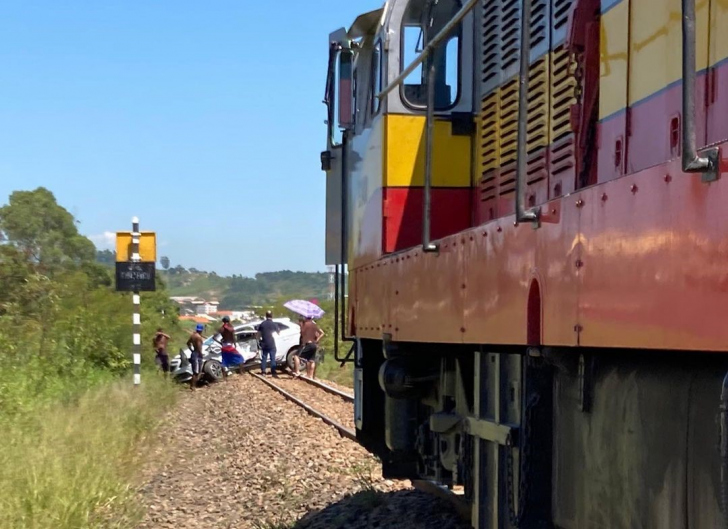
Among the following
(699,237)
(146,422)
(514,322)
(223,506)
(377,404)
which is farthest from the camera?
(146,422)

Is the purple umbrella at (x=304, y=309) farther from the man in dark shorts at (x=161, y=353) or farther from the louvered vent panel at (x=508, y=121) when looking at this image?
the louvered vent panel at (x=508, y=121)

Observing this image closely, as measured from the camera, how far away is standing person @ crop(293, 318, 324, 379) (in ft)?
80.7

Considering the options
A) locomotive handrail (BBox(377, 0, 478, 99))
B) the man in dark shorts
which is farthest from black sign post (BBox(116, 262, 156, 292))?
locomotive handrail (BBox(377, 0, 478, 99))

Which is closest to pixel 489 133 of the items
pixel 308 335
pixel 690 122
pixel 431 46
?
pixel 431 46

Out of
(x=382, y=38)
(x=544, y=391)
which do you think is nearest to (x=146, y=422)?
(x=382, y=38)

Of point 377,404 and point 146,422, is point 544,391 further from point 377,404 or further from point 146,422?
point 146,422

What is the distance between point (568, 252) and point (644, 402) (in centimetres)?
51

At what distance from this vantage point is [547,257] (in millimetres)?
3496

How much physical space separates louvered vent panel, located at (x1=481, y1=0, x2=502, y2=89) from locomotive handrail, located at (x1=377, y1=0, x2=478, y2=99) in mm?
549

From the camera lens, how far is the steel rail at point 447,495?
693 cm

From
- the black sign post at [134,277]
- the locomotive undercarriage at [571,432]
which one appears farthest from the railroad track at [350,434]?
the black sign post at [134,277]

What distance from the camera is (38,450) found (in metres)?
10.1

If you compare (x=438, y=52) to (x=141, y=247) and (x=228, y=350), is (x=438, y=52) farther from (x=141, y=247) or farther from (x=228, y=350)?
(x=228, y=350)

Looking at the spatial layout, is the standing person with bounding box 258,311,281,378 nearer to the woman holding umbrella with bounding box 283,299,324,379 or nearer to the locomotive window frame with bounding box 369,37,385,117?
the woman holding umbrella with bounding box 283,299,324,379
